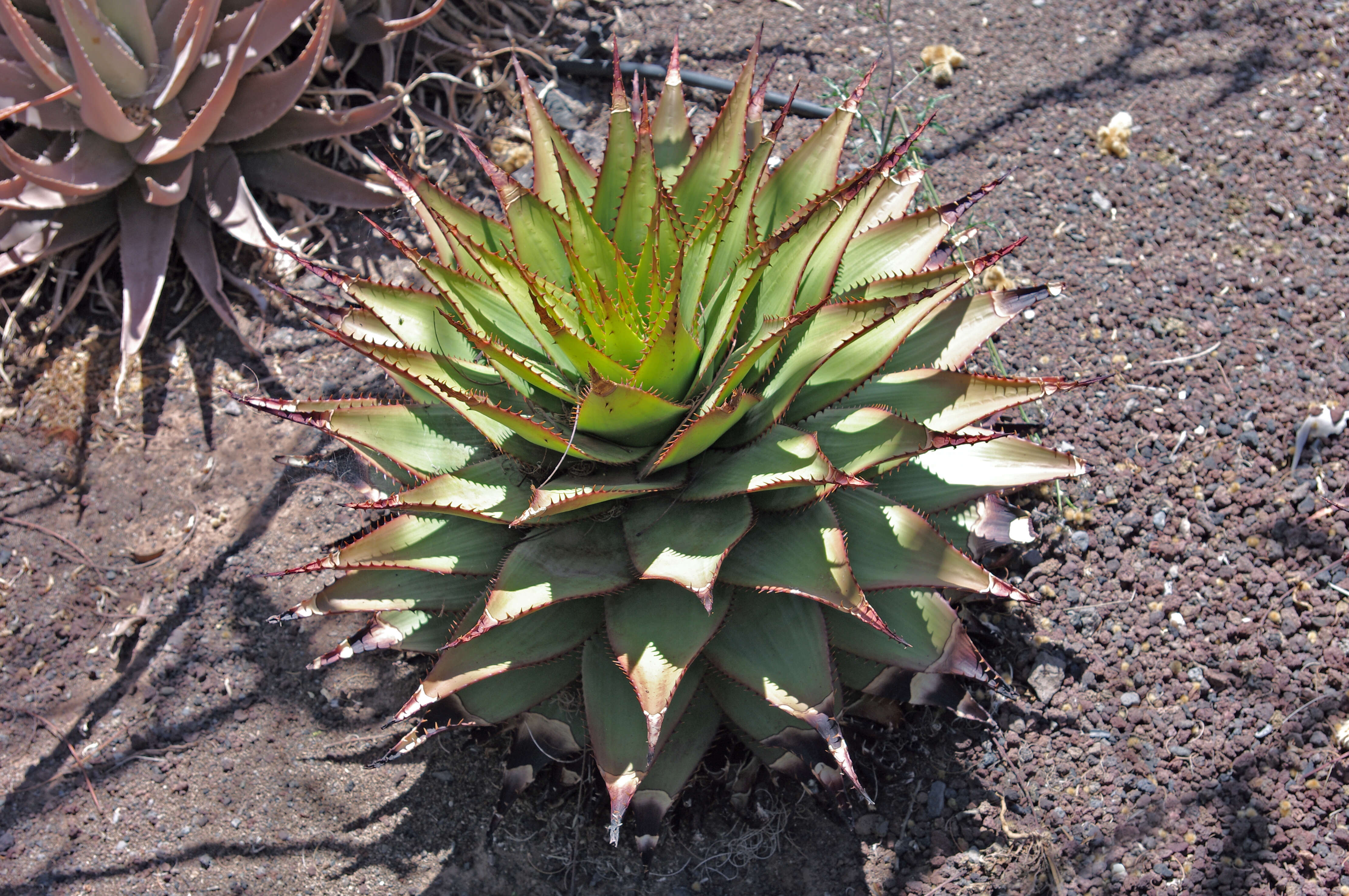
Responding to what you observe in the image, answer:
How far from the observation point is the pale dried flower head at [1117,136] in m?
2.86

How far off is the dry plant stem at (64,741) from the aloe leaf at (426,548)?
3.77ft

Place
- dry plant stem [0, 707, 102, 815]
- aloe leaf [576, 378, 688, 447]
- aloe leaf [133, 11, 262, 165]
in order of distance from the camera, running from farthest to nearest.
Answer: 1. aloe leaf [133, 11, 262, 165]
2. dry plant stem [0, 707, 102, 815]
3. aloe leaf [576, 378, 688, 447]

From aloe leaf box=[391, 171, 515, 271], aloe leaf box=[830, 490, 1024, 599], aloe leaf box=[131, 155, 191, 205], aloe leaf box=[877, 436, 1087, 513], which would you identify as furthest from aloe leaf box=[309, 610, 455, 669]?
aloe leaf box=[131, 155, 191, 205]

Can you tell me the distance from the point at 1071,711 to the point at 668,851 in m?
1.04

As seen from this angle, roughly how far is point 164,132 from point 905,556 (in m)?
2.79

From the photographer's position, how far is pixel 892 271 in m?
1.90

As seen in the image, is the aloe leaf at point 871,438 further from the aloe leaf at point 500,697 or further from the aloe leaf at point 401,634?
the aloe leaf at point 401,634

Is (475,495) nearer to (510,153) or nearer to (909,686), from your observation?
(909,686)

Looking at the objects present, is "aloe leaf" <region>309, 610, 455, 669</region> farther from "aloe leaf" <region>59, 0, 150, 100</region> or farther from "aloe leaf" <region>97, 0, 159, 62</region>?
"aloe leaf" <region>97, 0, 159, 62</region>

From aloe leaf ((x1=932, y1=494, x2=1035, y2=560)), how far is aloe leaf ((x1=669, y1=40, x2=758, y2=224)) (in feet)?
2.85

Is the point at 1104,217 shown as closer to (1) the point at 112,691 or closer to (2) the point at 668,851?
(2) the point at 668,851

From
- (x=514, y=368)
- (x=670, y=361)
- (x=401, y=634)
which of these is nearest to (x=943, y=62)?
(x=670, y=361)

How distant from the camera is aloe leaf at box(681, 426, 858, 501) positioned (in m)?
1.49

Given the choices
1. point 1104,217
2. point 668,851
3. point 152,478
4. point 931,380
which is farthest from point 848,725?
point 152,478
